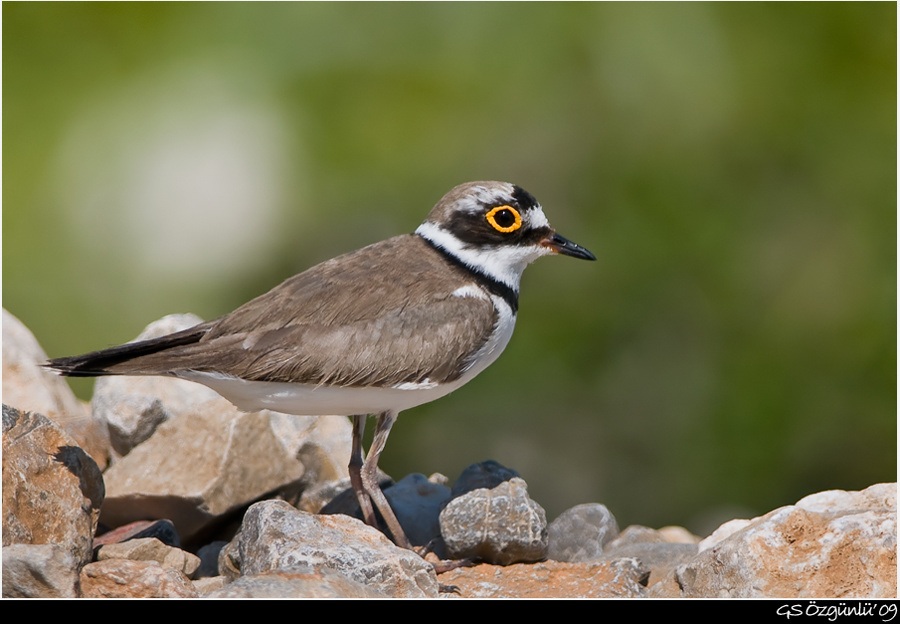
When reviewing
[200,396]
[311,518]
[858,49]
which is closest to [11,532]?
[311,518]

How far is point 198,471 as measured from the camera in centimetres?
548

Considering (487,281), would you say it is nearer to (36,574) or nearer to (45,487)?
(45,487)

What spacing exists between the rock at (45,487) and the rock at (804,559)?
2.40 meters

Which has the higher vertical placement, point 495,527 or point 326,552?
point 495,527

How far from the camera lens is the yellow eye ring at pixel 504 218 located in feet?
18.9

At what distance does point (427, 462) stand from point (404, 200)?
1868mm

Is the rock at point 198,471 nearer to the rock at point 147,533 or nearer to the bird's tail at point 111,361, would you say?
the rock at point 147,533

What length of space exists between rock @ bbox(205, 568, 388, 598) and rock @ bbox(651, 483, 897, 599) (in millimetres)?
1388

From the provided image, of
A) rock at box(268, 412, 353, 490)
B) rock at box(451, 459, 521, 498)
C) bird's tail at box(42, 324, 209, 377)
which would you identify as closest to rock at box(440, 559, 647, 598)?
rock at box(451, 459, 521, 498)

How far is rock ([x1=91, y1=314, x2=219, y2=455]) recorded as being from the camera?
5969mm

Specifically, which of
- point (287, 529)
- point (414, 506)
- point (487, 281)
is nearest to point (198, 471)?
point (414, 506)

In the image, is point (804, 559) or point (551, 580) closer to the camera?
point (804, 559)

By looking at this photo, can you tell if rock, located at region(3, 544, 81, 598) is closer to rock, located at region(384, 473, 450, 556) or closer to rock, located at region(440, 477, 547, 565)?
rock, located at region(440, 477, 547, 565)

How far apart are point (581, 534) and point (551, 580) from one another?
73cm
